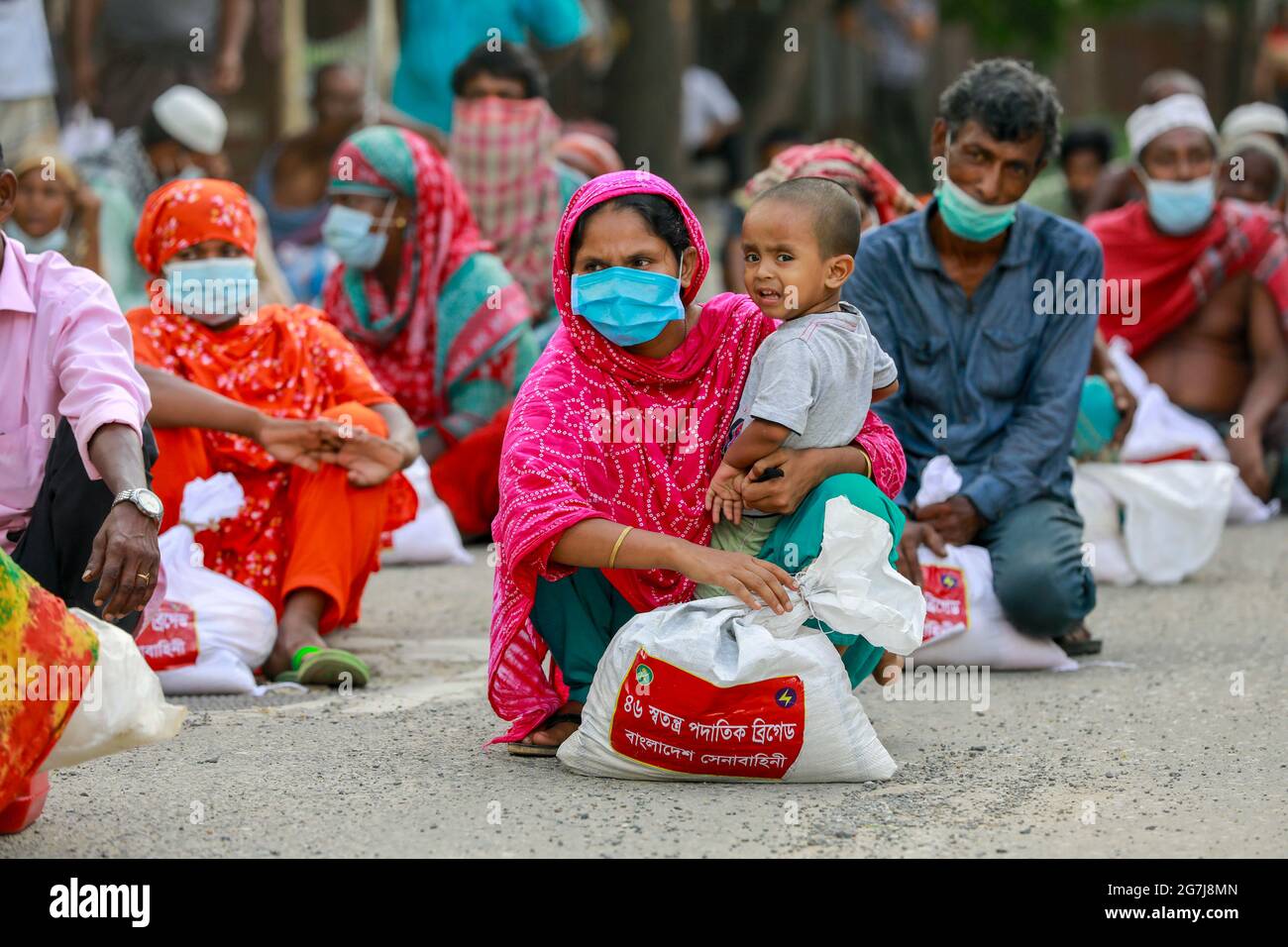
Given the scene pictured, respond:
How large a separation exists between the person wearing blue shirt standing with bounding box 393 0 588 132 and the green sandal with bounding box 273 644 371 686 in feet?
15.9

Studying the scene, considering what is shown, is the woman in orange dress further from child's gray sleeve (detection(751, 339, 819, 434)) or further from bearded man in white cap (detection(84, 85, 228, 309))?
bearded man in white cap (detection(84, 85, 228, 309))

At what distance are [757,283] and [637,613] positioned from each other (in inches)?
26.9

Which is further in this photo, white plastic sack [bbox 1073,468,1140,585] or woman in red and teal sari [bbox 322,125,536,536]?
woman in red and teal sari [bbox 322,125,536,536]

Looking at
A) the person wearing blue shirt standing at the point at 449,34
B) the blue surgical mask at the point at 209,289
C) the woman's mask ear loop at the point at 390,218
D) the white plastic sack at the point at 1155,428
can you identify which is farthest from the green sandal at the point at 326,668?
the person wearing blue shirt standing at the point at 449,34

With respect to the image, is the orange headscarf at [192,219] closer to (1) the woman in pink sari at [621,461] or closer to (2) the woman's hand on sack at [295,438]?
(2) the woman's hand on sack at [295,438]

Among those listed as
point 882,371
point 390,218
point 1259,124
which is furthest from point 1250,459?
point 882,371

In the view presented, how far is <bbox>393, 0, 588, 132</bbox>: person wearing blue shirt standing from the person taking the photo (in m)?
8.82

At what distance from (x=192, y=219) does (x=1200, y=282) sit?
3.83m

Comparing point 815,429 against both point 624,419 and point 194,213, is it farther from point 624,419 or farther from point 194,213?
point 194,213

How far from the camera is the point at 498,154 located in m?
7.51

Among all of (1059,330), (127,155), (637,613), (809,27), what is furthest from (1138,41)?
(637,613)

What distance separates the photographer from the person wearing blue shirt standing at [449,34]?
28.9ft

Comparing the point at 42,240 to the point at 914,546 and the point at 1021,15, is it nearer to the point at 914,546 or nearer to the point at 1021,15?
the point at 914,546

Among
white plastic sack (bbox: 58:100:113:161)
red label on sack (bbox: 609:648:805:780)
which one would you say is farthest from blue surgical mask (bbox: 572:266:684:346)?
white plastic sack (bbox: 58:100:113:161)
